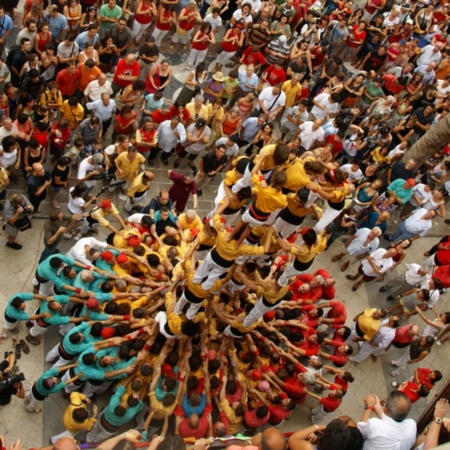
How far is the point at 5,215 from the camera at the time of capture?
10031mm

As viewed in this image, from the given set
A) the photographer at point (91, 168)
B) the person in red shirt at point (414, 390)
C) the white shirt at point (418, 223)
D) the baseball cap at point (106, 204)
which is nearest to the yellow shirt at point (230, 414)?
the person in red shirt at point (414, 390)

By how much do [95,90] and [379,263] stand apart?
6436 mm

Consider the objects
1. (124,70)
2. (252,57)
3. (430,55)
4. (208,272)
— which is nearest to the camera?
(208,272)

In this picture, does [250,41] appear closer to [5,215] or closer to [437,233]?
[437,233]

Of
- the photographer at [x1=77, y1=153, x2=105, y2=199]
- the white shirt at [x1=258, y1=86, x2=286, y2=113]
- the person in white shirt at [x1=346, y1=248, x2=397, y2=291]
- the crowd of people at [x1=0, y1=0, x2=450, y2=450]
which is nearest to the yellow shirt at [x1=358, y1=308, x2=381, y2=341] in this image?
the crowd of people at [x1=0, y1=0, x2=450, y2=450]

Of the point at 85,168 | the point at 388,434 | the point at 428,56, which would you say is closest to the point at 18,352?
the point at 85,168

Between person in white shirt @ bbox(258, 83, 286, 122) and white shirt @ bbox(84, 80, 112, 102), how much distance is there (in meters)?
3.35

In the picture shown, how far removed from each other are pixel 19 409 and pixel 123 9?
9.20m

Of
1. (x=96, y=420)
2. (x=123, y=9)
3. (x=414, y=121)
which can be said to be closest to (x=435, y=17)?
(x=414, y=121)

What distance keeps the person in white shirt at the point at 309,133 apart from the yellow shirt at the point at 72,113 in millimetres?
4598

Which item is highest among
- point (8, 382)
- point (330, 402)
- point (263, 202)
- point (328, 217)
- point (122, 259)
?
point (263, 202)

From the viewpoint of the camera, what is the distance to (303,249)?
7.74m

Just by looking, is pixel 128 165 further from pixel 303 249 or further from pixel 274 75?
pixel 274 75

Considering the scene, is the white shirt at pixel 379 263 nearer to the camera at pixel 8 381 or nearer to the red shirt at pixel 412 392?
the red shirt at pixel 412 392
